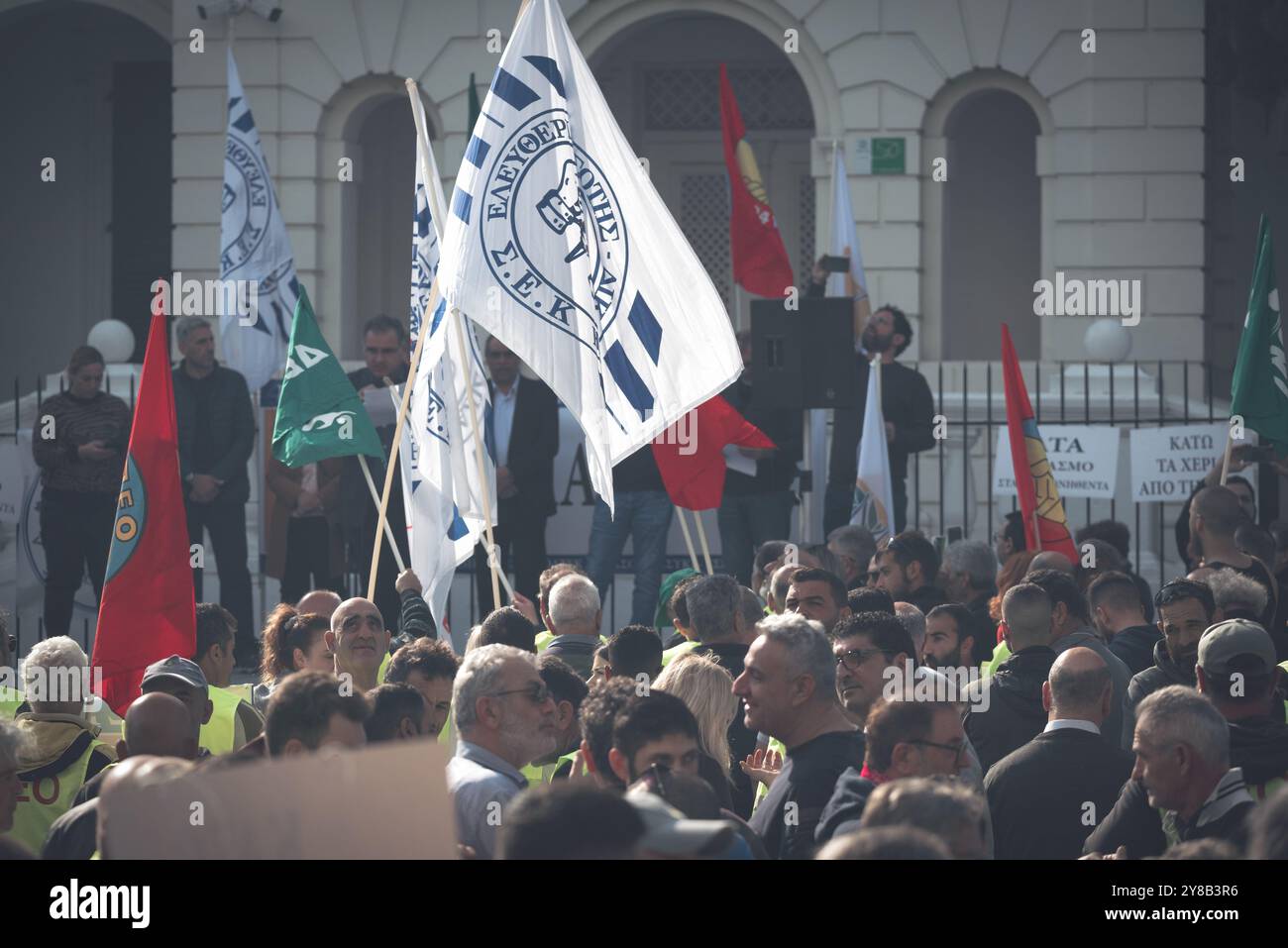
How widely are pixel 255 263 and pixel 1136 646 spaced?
7508 mm

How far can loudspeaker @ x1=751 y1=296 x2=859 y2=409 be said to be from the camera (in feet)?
34.6

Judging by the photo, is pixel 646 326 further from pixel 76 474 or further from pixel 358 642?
pixel 76 474

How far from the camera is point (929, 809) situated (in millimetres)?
3500

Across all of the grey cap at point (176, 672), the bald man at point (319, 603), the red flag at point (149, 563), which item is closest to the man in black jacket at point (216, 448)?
the bald man at point (319, 603)

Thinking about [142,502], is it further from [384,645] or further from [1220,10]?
[1220,10]

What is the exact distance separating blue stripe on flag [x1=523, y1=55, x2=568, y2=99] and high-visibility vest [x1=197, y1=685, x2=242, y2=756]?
289 centimetres

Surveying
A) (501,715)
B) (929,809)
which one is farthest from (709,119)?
(929,809)

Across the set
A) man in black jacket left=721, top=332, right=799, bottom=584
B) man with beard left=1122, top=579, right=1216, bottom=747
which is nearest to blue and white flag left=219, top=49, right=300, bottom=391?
man in black jacket left=721, top=332, right=799, bottom=584

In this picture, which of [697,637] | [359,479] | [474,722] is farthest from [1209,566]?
[359,479]

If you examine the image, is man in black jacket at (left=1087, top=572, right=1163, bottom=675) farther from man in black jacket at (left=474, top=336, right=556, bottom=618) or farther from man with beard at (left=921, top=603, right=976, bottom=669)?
man in black jacket at (left=474, top=336, right=556, bottom=618)

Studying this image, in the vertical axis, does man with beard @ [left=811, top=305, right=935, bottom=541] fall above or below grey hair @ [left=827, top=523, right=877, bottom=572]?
above

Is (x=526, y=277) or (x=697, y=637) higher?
(x=526, y=277)

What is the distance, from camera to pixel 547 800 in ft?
9.56
